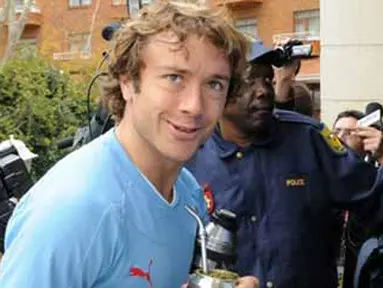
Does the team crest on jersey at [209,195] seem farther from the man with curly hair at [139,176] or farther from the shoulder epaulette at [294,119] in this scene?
the man with curly hair at [139,176]

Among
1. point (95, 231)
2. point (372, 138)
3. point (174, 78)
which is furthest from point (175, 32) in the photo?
point (372, 138)

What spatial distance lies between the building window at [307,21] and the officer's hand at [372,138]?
854 inches

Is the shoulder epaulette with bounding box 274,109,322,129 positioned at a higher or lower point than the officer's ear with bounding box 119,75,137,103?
lower

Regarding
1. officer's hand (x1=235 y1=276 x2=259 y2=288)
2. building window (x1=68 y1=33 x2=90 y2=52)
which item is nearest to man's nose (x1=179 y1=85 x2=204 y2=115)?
officer's hand (x1=235 y1=276 x2=259 y2=288)

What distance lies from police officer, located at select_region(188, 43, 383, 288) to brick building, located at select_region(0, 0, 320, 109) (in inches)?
761

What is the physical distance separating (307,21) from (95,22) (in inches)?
281

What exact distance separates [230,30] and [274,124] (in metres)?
1.12

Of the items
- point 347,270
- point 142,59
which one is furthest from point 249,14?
point 142,59

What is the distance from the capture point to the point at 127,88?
1906 millimetres

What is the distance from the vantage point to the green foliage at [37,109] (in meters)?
8.48

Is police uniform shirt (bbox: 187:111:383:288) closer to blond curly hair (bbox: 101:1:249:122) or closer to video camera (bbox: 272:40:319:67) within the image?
video camera (bbox: 272:40:319:67)

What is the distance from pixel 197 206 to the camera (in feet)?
6.92

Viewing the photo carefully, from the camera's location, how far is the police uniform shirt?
2900mm

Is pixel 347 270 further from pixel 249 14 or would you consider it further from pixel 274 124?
pixel 249 14
